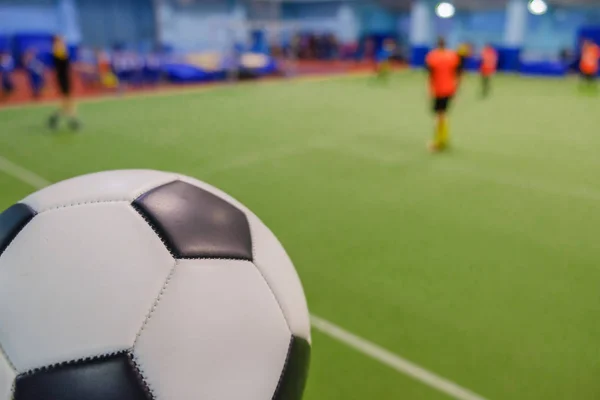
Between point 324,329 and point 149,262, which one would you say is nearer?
point 149,262

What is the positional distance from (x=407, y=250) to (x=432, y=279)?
51 cm

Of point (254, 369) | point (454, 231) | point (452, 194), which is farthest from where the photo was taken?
point (452, 194)

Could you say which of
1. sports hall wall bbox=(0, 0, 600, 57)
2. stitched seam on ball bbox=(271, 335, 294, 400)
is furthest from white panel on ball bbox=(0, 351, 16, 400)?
sports hall wall bbox=(0, 0, 600, 57)

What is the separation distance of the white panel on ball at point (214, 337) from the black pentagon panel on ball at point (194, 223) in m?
0.05

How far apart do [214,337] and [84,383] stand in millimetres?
350

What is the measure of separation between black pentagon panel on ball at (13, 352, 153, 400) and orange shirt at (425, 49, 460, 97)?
7.29 metres

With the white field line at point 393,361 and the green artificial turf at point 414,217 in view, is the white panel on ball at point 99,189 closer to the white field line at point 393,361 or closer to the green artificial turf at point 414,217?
the green artificial turf at point 414,217

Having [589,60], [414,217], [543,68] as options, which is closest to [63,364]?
[414,217]

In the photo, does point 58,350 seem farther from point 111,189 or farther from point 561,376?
point 561,376

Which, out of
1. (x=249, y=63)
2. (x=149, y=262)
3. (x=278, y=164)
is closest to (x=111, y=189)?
(x=149, y=262)

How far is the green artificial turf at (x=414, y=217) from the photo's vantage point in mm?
2643

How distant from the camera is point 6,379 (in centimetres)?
132

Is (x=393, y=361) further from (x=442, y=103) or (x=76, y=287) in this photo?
(x=442, y=103)

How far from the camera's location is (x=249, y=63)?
19359 mm
